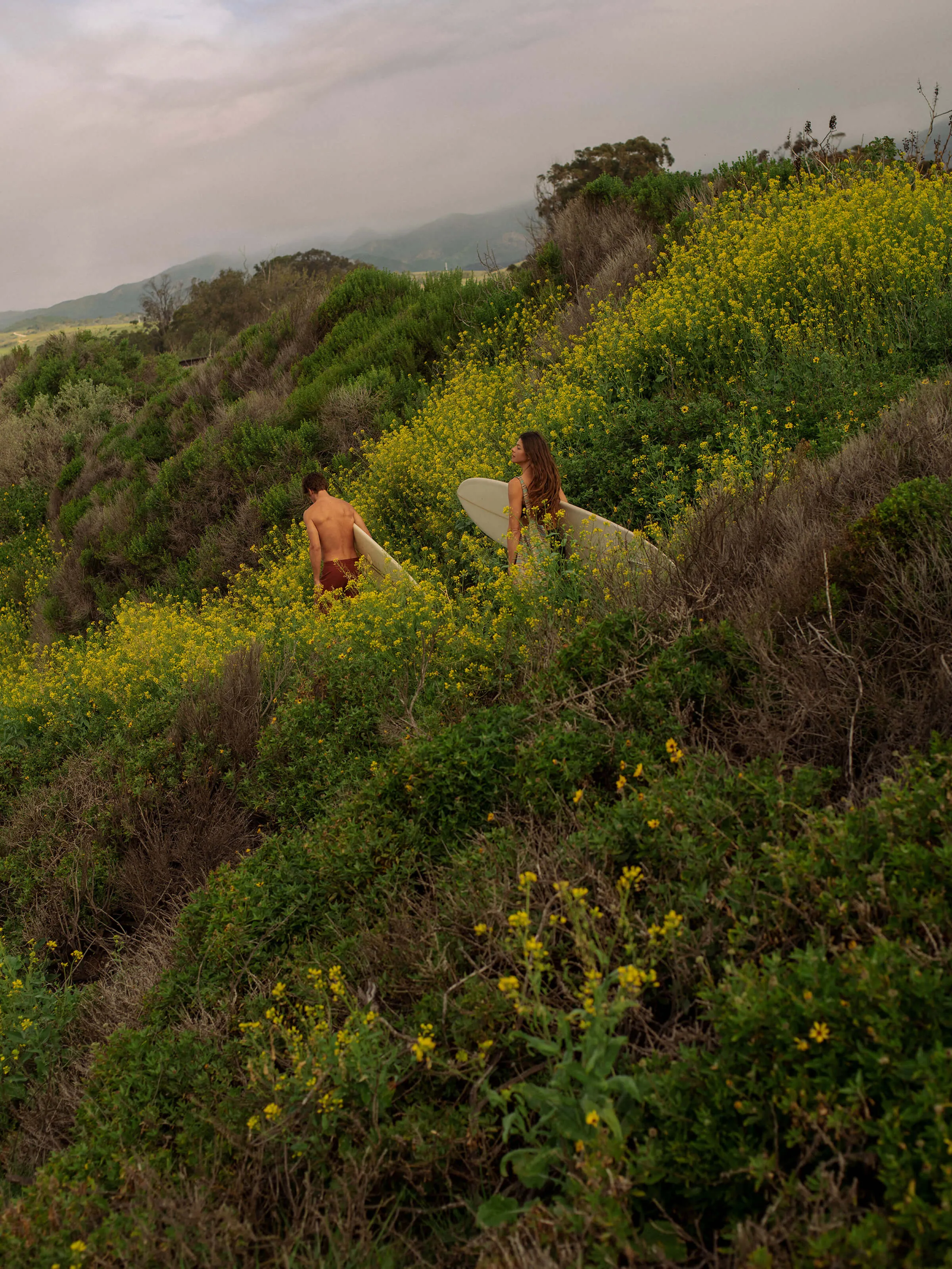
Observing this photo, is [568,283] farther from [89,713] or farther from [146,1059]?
[146,1059]

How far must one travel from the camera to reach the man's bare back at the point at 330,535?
27.3 ft

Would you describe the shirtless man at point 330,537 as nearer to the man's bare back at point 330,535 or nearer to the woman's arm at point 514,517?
the man's bare back at point 330,535

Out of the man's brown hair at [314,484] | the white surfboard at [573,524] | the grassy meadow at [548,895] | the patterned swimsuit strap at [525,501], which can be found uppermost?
the man's brown hair at [314,484]

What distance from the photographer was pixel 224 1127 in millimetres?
2242

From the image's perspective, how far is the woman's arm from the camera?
22.0ft

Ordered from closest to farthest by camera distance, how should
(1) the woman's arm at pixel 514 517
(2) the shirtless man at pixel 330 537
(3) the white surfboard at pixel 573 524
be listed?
(3) the white surfboard at pixel 573 524
(1) the woman's arm at pixel 514 517
(2) the shirtless man at pixel 330 537

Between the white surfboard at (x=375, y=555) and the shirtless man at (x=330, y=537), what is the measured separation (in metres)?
0.05

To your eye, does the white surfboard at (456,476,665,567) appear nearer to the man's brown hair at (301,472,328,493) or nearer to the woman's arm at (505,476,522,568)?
the woman's arm at (505,476,522,568)

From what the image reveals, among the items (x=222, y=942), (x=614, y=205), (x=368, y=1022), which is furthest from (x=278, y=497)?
(x=368, y=1022)

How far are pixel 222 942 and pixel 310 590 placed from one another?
622 centimetres

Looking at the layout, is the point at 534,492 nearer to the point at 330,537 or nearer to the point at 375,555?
the point at 375,555

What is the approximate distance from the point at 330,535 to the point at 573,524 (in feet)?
9.28

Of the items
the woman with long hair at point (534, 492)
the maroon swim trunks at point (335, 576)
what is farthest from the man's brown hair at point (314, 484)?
the woman with long hair at point (534, 492)

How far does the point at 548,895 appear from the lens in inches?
104
